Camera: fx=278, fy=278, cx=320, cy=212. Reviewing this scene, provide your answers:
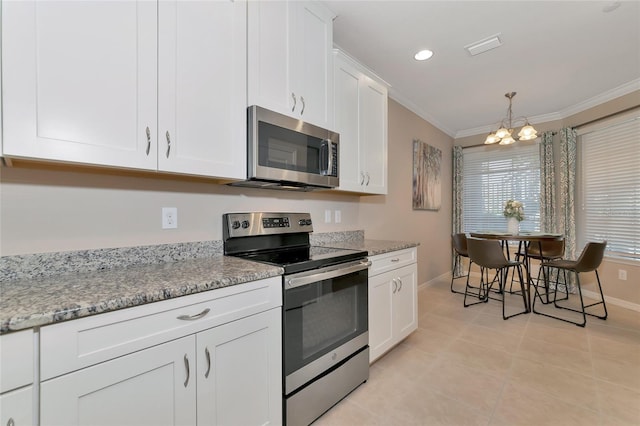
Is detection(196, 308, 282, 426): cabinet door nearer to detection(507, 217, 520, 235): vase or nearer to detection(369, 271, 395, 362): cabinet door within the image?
detection(369, 271, 395, 362): cabinet door

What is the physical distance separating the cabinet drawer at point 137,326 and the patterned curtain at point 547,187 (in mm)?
4667

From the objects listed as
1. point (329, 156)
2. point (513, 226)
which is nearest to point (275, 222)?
point (329, 156)

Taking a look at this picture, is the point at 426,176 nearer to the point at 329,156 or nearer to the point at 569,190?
the point at 569,190

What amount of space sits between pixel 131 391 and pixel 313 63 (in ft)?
6.56

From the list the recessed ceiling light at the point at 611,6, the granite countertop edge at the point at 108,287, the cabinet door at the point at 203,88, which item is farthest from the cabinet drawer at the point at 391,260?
the recessed ceiling light at the point at 611,6

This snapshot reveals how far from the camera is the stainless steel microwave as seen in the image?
156 cm

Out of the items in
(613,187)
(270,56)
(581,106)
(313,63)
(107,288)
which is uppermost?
(581,106)

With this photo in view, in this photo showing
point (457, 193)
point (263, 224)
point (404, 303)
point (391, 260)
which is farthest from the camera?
point (457, 193)

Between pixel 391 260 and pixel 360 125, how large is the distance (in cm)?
115

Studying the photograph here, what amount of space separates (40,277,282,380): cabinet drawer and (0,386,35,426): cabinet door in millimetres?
49

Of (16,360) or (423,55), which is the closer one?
(16,360)

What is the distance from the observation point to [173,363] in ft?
3.34

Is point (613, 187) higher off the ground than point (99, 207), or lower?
higher

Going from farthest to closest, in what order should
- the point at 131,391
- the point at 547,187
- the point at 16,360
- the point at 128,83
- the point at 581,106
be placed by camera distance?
the point at 547,187 → the point at 581,106 → the point at 128,83 → the point at 131,391 → the point at 16,360
